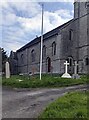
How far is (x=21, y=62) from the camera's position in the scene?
65188mm

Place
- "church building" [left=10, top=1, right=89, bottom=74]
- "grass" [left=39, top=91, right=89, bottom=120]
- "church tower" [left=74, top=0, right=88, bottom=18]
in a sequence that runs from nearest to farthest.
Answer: "grass" [left=39, top=91, right=89, bottom=120] < "church building" [left=10, top=1, right=89, bottom=74] < "church tower" [left=74, top=0, right=88, bottom=18]

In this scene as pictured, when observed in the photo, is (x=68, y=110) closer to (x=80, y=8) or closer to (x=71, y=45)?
(x=80, y=8)

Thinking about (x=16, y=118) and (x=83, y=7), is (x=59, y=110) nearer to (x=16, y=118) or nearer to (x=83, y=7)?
(x=16, y=118)

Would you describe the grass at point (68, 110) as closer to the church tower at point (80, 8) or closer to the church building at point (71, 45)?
the church building at point (71, 45)

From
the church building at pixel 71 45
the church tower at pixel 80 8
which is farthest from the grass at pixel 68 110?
the church tower at pixel 80 8

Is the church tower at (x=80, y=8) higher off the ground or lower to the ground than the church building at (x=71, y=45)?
higher

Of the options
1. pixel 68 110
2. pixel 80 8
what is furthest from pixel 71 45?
pixel 68 110

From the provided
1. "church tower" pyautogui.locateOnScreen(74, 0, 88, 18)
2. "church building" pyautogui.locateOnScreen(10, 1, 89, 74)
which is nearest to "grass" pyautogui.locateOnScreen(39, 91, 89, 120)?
"church building" pyautogui.locateOnScreen(10, 1, 89, 74)

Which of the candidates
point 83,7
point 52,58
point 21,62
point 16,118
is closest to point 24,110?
point 16,118

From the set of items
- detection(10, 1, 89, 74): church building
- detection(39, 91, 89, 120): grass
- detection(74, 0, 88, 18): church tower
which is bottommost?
detection(39, 91, 89, 120): grass

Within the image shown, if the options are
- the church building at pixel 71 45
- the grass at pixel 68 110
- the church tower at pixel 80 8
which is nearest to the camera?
the grass at pixel 68 110

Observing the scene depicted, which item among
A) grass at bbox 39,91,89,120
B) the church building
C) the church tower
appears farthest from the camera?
the church tower

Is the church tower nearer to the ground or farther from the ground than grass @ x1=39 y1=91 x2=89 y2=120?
farther from the ground

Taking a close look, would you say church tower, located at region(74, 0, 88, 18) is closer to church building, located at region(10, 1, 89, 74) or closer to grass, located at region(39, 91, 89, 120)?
church building, located at region(10, 1, 89, 74)
